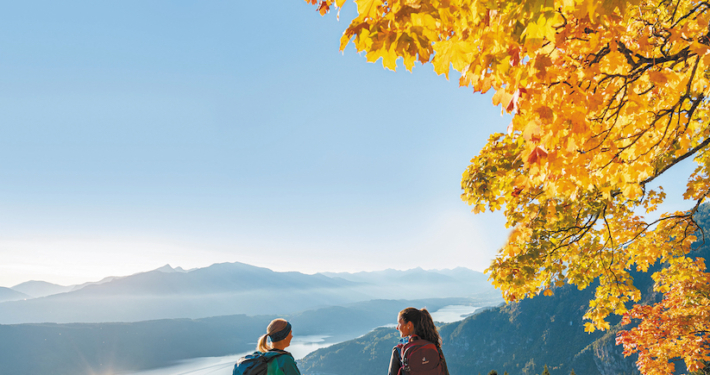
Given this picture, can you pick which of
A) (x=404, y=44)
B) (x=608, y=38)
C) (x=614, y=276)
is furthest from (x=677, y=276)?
(x=404, y=44)

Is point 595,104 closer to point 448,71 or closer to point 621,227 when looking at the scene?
point 448,71

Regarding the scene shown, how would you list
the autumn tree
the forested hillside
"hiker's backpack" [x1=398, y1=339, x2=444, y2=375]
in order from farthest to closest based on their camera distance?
the forested hillside, "hiker's backpack" [x1=398, y1=339, x2=444, y2=375], the autumn tree

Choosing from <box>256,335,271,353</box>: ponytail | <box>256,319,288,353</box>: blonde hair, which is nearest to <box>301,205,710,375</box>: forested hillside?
<box>256,319,288,353</box>: blonde hair

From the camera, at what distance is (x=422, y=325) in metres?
3.77

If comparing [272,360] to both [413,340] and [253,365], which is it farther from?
[413,340]

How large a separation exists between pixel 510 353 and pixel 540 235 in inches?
8177

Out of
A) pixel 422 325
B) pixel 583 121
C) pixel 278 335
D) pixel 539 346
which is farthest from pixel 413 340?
pixel 539 346

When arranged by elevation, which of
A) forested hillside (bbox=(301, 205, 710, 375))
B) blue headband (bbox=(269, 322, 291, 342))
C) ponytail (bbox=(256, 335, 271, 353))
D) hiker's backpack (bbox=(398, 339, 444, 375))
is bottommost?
forested hillside (bbox=(301, 205, 710, 375))

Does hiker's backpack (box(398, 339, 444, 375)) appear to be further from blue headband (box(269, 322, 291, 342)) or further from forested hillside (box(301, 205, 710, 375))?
forested hillside (box(301, 205, 710, 375))

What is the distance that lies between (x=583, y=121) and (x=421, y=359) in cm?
288

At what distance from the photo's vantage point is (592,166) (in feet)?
14.4

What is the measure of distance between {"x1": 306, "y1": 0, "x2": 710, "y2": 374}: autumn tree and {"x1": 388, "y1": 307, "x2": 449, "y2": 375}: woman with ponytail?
195 centimetres

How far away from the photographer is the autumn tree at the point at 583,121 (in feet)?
7.39

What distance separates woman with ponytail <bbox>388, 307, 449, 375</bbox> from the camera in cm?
358
